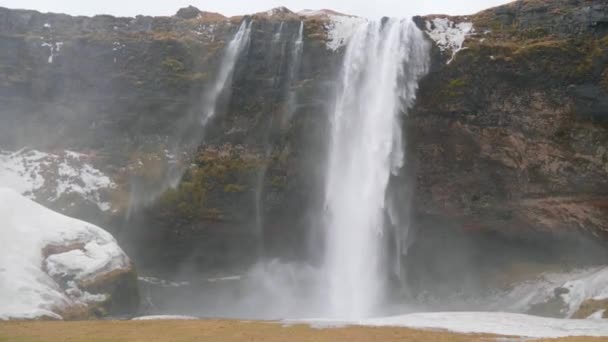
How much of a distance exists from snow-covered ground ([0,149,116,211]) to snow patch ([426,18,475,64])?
2517 centimetres

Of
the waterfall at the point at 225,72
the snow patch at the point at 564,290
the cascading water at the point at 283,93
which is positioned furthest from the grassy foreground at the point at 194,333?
the waterfall at the point at 225,72

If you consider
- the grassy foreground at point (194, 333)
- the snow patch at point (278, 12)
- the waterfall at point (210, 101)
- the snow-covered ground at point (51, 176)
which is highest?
the snow patch at point (278, 12)

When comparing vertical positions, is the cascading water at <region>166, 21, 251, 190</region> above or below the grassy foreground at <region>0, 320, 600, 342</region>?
above

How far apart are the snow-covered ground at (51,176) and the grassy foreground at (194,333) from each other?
20.1m

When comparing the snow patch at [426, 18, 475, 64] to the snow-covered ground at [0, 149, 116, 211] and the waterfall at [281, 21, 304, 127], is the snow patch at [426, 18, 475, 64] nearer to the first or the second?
the waterfall at [281, 21, 304, 127]

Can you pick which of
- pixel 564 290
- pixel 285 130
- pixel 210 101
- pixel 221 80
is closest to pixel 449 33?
pixel 285 130

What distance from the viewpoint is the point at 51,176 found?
43.1m

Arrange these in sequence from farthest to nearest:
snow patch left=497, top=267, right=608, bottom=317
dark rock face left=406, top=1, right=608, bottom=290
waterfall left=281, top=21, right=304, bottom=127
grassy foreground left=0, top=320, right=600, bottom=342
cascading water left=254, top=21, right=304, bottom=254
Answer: cascading water left=254, top=21, right=304, bottom=254 < waterfall left=281, top=21, right=304, bottom=127 < dark rock face left=406, top=1, right=608, bottom=290 < snow patch left=497, top=267, right=608, bottom=317 < grassy foreground left=0, top=320, right=600, bottom=342

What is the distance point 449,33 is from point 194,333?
93.8 feet

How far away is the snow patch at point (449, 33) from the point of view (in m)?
40.2

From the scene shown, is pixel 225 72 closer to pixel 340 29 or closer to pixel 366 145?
pixel 340 29

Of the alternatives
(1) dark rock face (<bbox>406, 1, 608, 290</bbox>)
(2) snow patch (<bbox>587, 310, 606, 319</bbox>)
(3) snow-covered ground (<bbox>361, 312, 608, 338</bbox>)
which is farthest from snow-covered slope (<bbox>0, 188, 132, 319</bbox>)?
(2) snow patch (<bbox>587, 310, 606, 319</bbox>)

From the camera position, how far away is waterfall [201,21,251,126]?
4422 cm

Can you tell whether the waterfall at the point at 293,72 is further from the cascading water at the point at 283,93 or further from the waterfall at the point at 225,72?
the waterfall at the point at 225,72
